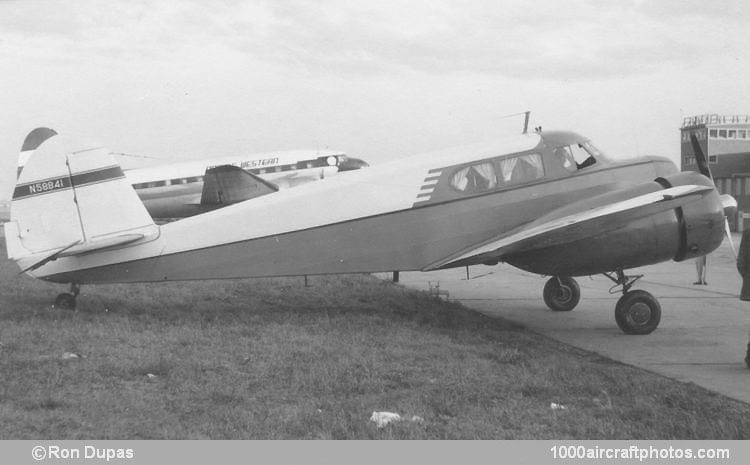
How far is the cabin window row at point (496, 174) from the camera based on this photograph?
9.88 metres

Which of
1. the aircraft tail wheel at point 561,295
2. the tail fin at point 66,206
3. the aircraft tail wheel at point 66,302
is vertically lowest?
the aircraft tail wheel at point 561,295

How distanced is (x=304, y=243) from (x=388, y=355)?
2.70m

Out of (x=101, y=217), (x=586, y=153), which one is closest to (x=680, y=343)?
(x=586, y=153)

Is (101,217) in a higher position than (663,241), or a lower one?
higher

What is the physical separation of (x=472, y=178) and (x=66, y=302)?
224 inches

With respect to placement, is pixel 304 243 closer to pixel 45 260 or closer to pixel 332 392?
pixel 45 260

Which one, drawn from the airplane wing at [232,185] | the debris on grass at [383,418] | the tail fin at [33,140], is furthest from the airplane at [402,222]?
the airplane wing at [232,185]

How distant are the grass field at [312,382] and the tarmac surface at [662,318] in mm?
524

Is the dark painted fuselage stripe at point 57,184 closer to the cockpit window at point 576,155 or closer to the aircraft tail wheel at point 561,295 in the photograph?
the cockpit window at point 576,155

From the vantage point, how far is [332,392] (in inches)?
236

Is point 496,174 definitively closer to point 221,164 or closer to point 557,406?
point 557,406

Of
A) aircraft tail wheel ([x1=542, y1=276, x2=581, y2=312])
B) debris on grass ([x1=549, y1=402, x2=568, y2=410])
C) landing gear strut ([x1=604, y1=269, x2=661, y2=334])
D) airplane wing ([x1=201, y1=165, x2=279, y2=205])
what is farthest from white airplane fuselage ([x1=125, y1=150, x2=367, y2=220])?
debris on grass ([x1=549, y1=402, x2=568, y2=410])

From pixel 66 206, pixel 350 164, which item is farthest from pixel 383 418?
pixel 350 164

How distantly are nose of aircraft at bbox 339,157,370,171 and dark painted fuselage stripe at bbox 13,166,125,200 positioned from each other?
18.2 m
